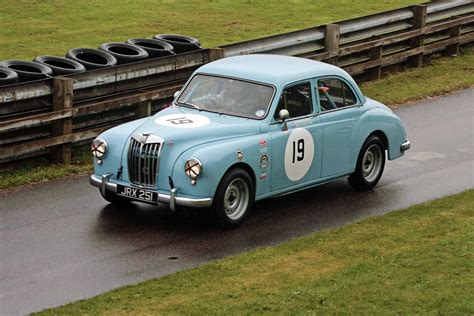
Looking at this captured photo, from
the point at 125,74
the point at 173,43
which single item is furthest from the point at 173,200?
the point at 173,43

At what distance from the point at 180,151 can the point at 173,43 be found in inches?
239

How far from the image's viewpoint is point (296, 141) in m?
12.7

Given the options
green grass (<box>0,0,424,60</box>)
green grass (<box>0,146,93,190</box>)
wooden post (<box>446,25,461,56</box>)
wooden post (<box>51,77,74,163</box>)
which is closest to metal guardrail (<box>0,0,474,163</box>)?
wooden post (<box>51,77,74,163</box>)

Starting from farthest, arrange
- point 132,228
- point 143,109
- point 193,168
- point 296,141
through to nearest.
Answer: point 143,109 → point 296,141 → point 132,228 → point 193,168

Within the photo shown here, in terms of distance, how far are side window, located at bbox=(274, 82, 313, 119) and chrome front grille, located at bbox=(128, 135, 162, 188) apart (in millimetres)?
1659

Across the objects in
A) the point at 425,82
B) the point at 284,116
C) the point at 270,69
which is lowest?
the point at 425,82

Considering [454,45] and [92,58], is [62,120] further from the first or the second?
[454,45]

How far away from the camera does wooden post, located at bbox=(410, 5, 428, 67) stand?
22094 millimetres

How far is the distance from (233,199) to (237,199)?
5 cm

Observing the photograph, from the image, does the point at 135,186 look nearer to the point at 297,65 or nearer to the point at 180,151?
the point at 180,151

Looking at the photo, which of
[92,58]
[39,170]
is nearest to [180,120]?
[39,170]

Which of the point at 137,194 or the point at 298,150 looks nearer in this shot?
the point at 137,194

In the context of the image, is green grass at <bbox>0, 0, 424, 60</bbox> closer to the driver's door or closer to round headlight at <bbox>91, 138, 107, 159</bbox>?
round headlight at <bbox>91, 138, 107, 159</bbox>

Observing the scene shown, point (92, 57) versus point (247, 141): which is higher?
point (92, 57)
